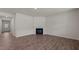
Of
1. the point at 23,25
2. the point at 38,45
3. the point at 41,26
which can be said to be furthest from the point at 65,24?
the point at 23,25

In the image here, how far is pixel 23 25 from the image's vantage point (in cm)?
675

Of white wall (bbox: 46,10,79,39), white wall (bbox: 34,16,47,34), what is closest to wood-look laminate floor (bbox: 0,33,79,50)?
white wall (bbox: 46,10,79,39)

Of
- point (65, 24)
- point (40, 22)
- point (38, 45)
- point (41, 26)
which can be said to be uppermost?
point (40, 22)

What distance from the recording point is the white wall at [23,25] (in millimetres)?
6284

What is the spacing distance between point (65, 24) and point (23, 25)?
345 centimetres

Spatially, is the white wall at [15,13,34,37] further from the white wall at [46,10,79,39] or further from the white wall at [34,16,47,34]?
the white wall at [46,10,79,39]

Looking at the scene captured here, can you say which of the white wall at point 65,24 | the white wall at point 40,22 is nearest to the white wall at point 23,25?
the white wall at point 40,22

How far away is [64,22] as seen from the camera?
6.20 metres

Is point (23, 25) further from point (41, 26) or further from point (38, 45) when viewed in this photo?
point (38, 45)

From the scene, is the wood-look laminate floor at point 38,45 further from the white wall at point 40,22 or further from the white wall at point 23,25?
the white wall at point 40,22

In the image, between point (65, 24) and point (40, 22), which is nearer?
point (65, 24)

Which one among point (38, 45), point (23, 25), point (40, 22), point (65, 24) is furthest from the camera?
point (40, 22)
